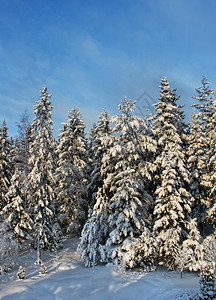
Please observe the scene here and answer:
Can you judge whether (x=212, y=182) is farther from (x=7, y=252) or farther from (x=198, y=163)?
(x=7, y=252)

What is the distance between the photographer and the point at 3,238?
1961 cm

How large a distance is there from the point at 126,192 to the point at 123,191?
277 mm

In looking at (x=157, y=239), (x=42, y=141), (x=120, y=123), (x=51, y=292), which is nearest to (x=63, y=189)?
(x=42, y=141)

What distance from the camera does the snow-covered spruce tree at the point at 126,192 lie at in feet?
65.7

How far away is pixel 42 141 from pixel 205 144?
56.9 ft

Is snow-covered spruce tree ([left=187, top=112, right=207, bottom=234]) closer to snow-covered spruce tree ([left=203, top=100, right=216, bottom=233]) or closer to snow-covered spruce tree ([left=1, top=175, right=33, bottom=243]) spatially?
snow-covered spruce tree ([left=203, top=100, right=216, bottom=233])

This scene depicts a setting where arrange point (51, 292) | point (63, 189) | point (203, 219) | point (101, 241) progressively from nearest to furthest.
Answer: point (51, 292)
point (101, 241)
point (203, 219)
point (63, 189)

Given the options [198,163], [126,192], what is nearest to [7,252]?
[126,192]

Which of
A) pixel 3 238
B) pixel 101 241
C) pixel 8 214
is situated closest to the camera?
pixel 3 238

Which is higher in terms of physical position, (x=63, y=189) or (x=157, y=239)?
(x=63, y=189)

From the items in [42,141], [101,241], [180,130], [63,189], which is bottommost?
[101,241]

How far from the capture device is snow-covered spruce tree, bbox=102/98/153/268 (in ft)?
65.7

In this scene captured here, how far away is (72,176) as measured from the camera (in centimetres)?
2864

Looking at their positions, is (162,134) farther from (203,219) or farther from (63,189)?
(63,189)
